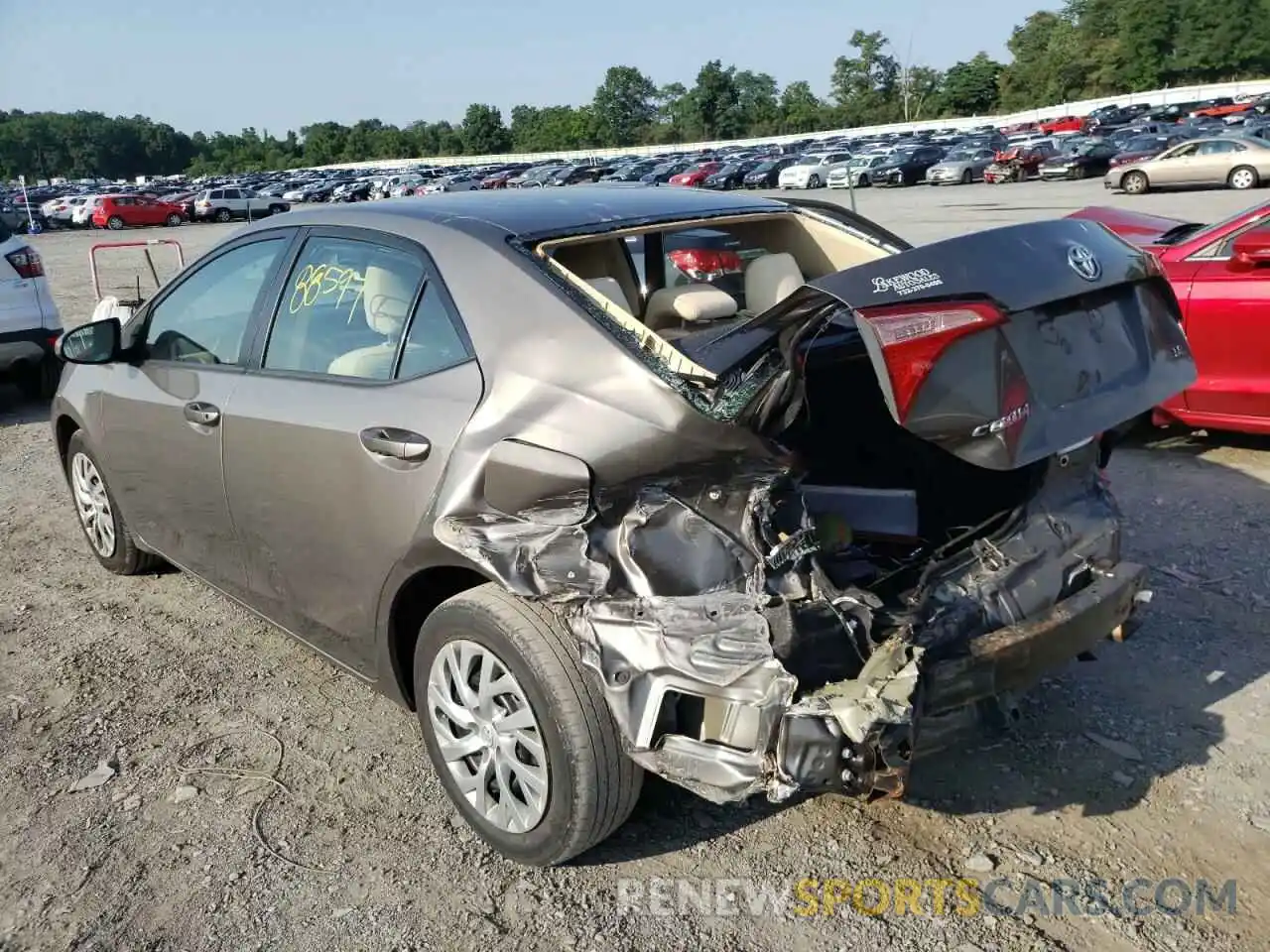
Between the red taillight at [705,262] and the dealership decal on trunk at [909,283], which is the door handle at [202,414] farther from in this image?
the dealership decal on trunk at [909,283]

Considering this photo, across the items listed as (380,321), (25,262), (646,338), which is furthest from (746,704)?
(25,262)

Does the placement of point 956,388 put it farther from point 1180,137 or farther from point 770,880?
point 1180,137

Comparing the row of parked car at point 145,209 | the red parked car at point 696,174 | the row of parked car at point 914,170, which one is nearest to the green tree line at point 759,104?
the row of parked car at point 914,170

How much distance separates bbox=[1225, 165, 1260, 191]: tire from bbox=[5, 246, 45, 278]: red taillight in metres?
27.4

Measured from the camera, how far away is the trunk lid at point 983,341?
8.05 feet

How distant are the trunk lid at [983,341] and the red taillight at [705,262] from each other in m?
0.90

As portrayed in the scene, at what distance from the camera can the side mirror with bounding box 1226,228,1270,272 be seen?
5.71 m

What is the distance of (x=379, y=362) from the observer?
3.21 metres

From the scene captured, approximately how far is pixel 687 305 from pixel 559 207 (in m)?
0.53

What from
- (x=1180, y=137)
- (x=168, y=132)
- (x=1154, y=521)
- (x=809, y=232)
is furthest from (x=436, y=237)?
(x=168, y=132)

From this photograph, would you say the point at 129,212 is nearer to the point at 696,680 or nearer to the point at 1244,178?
the point at 1244,178

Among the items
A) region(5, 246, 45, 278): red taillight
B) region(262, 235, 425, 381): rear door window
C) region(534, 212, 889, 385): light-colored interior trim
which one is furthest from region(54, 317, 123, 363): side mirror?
region(5, 246, 45, 278): red taillight

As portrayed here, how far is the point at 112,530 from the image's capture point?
16.3ft

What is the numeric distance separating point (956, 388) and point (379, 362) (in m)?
1.69
